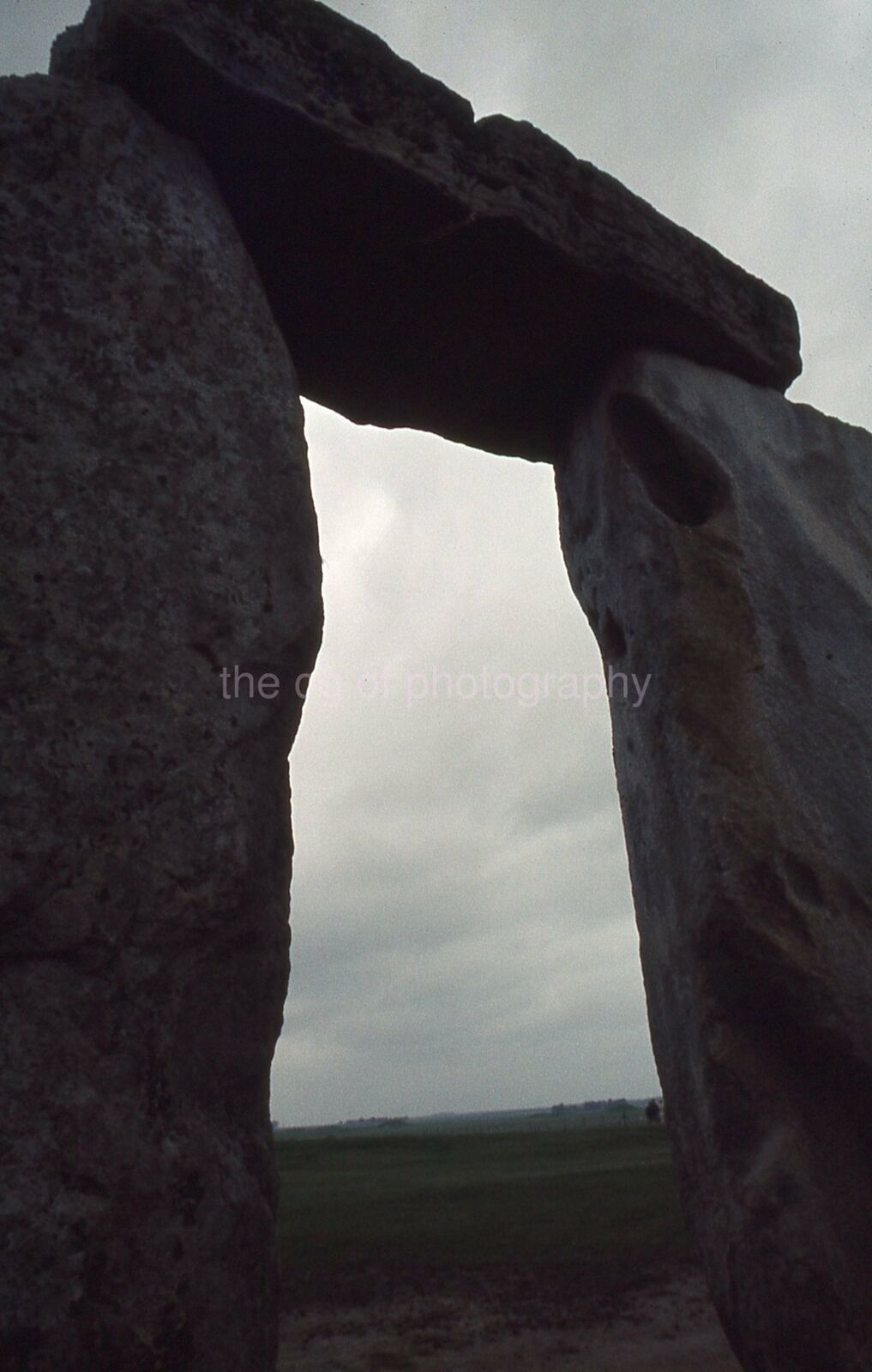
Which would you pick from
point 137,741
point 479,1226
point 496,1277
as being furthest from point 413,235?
point 479,1226

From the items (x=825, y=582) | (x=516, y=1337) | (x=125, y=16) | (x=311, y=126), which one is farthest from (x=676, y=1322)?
(x=125, y=16)

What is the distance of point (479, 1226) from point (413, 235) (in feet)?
23.8

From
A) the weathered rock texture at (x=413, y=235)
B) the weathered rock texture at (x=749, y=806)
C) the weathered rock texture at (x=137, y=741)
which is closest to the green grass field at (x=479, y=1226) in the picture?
the weathered rock texture at (x=749, y=806)

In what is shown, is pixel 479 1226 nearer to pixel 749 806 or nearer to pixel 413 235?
pixel 749 806

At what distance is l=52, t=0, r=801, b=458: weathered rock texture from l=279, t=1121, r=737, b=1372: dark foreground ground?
4170mm

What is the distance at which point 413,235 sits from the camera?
11.3ft

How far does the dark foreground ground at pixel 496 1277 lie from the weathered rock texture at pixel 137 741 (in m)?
3.33

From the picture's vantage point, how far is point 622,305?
388 cm

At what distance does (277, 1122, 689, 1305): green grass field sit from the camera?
6.44 metres

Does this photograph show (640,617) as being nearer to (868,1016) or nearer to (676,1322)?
(868,1016)

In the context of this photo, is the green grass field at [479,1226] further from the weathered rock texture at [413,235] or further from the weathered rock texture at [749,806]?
the weathered rock texture at [413,235]

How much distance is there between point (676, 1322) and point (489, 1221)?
125 inches

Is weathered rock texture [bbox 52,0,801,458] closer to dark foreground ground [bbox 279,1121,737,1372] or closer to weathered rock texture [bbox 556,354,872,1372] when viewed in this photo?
weathered rock texture [bbox 556,354,872,1372]

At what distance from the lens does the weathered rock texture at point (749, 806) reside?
2.77 metres
